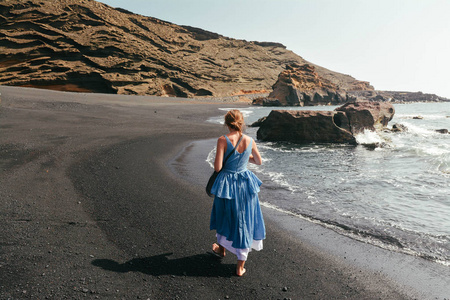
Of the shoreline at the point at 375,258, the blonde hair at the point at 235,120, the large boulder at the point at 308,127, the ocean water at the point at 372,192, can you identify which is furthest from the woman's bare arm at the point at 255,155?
the large boulder at the point at 308,127

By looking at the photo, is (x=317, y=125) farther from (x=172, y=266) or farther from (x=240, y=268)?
(x=172, y=266)

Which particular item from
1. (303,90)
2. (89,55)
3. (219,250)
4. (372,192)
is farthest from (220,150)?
(303,90)

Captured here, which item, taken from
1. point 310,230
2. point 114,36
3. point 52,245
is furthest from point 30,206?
point 114,36

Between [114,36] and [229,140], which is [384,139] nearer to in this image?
[229,140]

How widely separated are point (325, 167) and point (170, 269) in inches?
334

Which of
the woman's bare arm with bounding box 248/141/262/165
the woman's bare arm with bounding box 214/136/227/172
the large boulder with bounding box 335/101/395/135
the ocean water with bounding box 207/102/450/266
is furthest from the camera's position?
the large boulder with bounding box 335/101/395/135

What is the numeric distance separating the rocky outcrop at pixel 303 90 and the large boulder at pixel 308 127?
48612 mm

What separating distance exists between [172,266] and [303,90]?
243 ft

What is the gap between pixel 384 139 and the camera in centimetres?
1744

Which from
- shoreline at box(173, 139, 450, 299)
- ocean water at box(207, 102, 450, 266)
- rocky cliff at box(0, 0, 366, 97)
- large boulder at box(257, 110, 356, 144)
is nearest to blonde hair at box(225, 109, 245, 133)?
shoreline at box(173, 139, 450, 299)

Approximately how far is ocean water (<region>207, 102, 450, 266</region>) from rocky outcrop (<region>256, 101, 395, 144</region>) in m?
2.60

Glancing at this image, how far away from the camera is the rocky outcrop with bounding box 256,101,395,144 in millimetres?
16922

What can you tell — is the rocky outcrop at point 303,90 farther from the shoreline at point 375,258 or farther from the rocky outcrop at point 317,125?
the shoreline at point 375,258

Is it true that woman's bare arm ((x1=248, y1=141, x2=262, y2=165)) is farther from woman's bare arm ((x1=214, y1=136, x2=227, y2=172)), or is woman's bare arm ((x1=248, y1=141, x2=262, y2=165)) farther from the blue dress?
woman's bare arm ((x1=214, y1=136, x2=227, y2=172))
